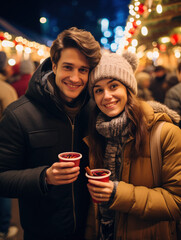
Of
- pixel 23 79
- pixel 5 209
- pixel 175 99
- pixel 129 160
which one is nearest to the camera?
pixel 129 160

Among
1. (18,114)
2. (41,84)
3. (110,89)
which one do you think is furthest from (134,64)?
(18,114)

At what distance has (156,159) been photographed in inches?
64.7

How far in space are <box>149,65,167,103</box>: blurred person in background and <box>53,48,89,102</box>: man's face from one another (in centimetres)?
453

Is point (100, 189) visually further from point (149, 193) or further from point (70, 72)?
point (70, 72)

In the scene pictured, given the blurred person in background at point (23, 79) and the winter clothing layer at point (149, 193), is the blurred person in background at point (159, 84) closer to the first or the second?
the blurred person in background at point (23, 79)

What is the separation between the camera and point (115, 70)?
1881 mm

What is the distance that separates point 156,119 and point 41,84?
1201 mm

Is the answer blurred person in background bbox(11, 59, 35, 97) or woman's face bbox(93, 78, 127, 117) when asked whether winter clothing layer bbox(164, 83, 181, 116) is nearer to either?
woman's face bbox(93, 78, 127, 117)

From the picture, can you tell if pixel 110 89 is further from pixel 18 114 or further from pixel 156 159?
pixel 18 114

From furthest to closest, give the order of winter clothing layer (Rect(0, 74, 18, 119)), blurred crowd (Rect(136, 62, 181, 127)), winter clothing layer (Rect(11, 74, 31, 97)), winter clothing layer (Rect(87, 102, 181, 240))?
1. blurred crowd (Rect(136, 62, 181, 127))
2. winter clothing layer (Rect(11, 74, 31, 97))
3. winter clothing layer (Rect(0, 74, 18, 119))
4. winter clothing layer (Rect(87, 102, 181, 240))

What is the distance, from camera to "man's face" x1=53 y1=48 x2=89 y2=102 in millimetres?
Answer: 1881

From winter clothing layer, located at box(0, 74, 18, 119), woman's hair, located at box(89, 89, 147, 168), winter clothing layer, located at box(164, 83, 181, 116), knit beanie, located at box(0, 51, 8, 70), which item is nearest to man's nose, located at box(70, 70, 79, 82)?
woman's hair, located at box(89, 89, 147, 168)

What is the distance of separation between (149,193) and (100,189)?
46 centimetres

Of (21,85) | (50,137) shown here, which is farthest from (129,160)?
(21,85)
